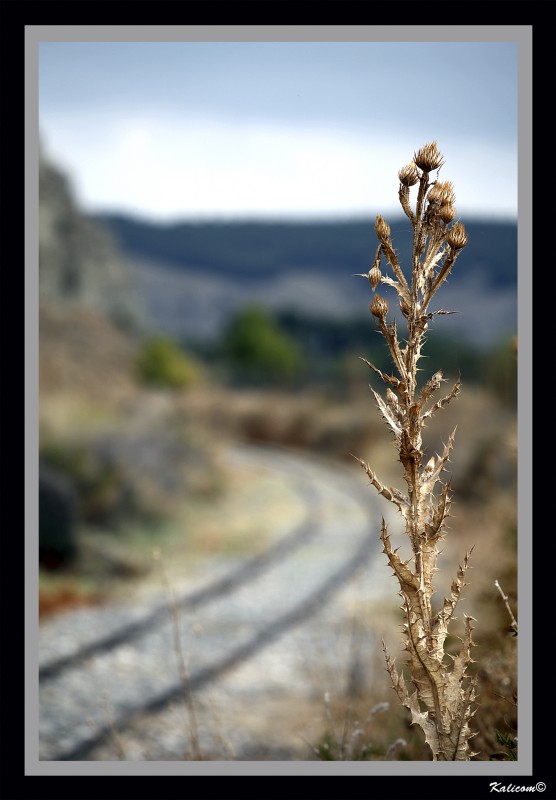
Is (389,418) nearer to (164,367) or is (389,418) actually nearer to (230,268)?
(164,367)

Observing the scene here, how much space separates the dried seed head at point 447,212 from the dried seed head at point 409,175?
83mm

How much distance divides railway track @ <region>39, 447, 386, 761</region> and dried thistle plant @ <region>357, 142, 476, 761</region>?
258 centimetres

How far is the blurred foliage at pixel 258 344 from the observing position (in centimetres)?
3856

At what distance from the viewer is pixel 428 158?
6.16 feet

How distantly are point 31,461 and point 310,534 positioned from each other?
33.5 ft

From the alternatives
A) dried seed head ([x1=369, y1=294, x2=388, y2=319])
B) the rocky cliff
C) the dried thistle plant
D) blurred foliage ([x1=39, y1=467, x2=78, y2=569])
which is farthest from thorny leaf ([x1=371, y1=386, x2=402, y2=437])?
the rocky cliff

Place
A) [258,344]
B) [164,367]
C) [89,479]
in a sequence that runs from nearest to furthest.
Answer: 1. [89,479]
2. [164,367]
3. [258,344]

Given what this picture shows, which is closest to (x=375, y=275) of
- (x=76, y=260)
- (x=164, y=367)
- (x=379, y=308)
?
(x=379, y=308)

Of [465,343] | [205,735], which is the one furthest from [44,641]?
[465,343]

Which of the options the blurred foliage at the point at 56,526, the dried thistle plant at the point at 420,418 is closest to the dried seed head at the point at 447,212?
the dried thistle plant at the point at 420,418

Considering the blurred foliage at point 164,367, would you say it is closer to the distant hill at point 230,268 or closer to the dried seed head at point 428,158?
the distant hill at point 230,268

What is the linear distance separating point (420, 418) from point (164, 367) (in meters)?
29.2
